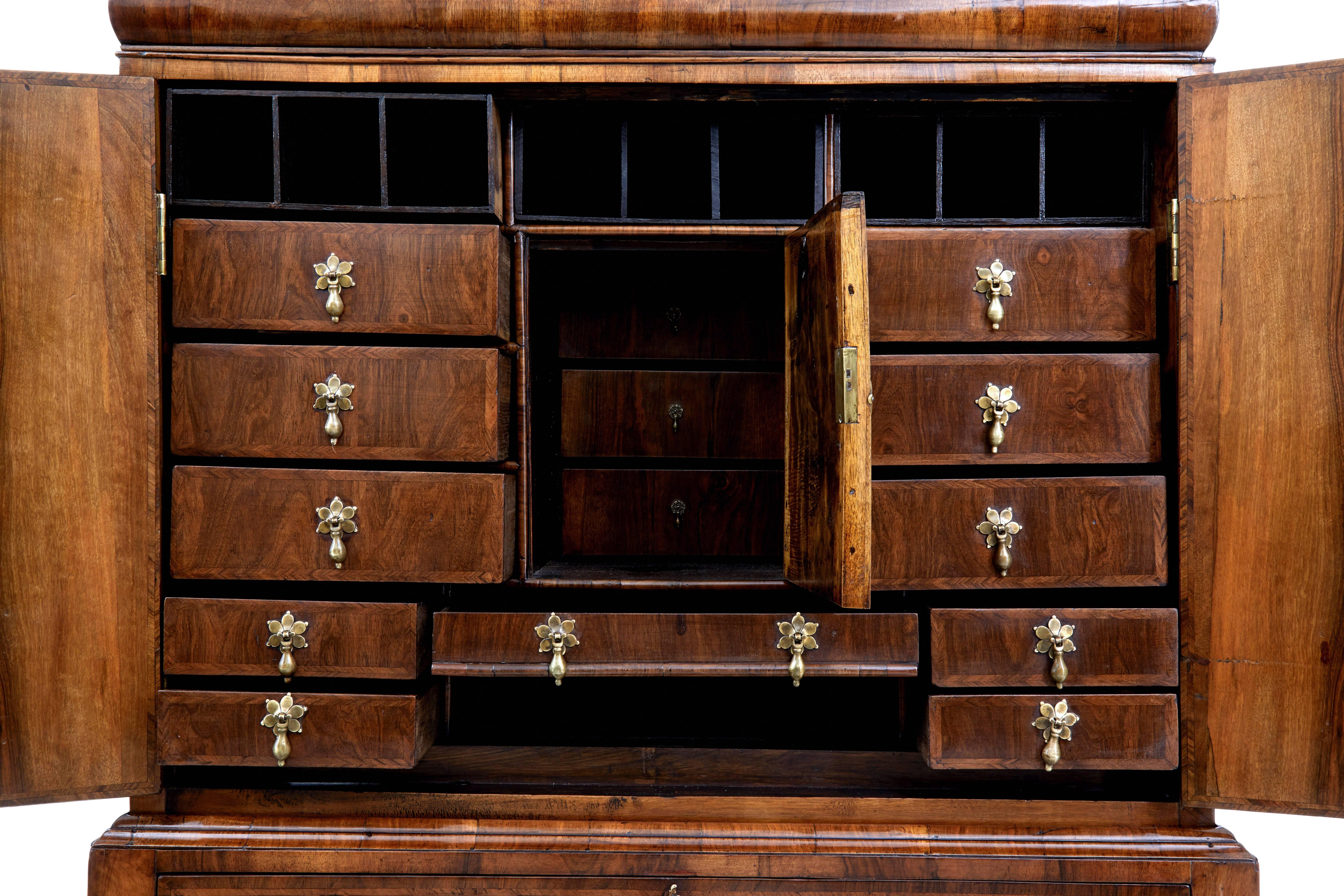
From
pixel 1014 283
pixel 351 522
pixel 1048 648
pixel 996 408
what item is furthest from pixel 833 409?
pixel 351 522

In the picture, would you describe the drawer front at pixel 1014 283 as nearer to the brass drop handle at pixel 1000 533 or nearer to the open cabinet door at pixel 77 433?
the brass drop handle at pixel 1000 533

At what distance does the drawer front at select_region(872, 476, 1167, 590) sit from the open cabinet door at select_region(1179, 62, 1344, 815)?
0.30 feet

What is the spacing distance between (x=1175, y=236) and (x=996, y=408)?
0.50 metres

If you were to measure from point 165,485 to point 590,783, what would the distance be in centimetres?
109

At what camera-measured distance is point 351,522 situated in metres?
1.68

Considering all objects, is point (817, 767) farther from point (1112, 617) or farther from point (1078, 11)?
point (1078, 11)

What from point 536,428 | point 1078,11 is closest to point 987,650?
point 536,428

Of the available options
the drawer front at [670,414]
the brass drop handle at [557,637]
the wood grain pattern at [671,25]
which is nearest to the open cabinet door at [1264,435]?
the wood grain pattern at [671,25]

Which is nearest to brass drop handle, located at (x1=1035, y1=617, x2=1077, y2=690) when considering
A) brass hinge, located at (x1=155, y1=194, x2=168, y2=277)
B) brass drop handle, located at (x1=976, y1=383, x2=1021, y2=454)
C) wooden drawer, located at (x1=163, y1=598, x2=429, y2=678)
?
brass drop handle, located at (x1=976, y1=383, x2=1021, y2=454)

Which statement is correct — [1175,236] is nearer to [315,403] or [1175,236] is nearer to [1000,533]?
[1000,533]

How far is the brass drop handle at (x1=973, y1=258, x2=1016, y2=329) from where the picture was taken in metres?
1.69

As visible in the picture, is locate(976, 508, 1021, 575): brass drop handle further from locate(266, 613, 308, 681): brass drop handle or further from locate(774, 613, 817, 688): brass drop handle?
locate(266, 613, 308, 681): brass drop handle

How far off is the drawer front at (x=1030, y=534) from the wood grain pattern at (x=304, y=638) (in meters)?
0.98

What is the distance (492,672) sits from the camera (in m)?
1.71
